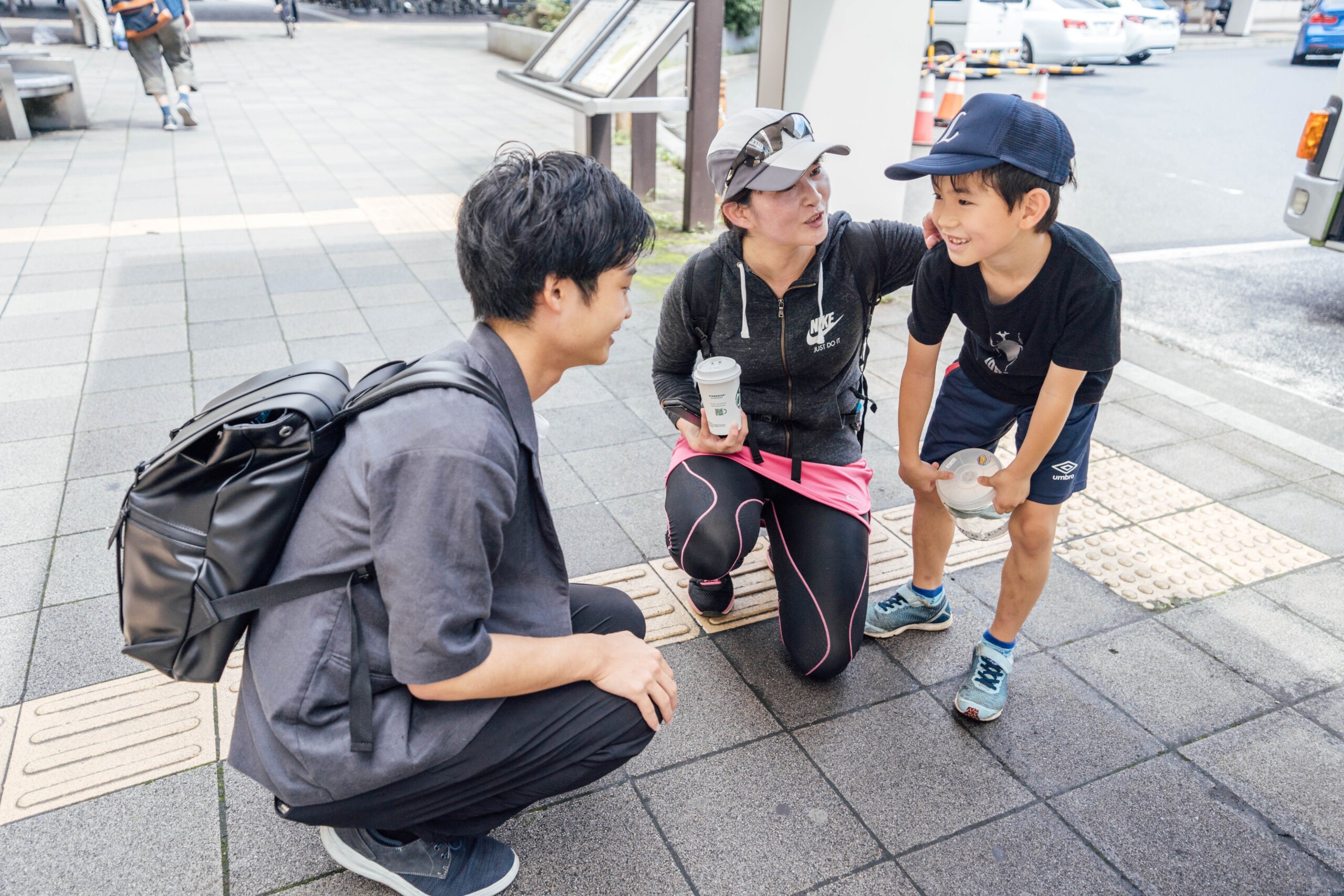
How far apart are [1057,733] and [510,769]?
150cm

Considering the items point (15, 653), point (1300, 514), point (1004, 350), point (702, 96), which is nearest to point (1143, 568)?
point (1300, 514)

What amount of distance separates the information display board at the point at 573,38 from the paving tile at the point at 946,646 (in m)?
5.68

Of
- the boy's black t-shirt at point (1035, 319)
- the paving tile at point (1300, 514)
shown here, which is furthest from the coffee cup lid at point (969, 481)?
the paving tile at point (1300, 514)

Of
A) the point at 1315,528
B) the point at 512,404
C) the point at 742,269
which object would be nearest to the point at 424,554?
the point at 512,404

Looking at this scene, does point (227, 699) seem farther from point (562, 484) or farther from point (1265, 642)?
point (1265, 642)

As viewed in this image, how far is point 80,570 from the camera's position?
298 centimetres

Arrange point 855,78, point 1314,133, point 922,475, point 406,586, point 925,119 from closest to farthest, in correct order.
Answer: point 406,586 → point 922,475 → point 855,78 → point 1314,133 → point 925,119

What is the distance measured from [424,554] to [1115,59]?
20.0 meters

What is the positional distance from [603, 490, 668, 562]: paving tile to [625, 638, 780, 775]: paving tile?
547 millimetres

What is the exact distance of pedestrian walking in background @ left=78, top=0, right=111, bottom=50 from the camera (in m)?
16.7

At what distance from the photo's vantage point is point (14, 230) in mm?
6504

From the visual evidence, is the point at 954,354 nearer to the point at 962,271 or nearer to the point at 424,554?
the point at 962,271

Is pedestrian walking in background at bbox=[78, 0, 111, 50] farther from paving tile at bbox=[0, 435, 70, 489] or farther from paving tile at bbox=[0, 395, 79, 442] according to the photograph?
paving tile at bbox=[0, 435, 70, 489]

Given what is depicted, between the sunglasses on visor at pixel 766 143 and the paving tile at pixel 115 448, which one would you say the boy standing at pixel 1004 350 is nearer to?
the sunglasses on visor at pixel 766 143
